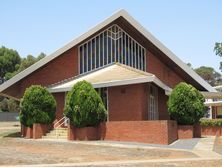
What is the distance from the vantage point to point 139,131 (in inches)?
826

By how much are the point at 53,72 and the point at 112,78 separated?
18.3 ft

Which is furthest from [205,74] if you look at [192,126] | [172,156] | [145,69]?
[172,156]

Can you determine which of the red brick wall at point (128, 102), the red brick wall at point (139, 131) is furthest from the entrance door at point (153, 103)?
the red brick wall at point (139, 131)

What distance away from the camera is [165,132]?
20016 mm

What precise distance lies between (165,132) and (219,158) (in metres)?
5.17

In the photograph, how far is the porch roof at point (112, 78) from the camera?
78.3 feet

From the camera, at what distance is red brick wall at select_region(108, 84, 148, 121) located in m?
24.8

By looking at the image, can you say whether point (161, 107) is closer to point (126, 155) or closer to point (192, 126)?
point (192, 126)

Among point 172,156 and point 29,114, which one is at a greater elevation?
point 29,114

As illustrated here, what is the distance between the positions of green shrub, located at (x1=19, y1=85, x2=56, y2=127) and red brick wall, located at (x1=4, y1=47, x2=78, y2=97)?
4.05m

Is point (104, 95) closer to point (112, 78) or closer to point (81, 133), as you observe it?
point (112, 78)

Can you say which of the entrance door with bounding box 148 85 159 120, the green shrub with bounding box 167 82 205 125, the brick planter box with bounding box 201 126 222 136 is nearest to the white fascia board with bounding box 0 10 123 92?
the entrance door with bounding box 148 85 159 120

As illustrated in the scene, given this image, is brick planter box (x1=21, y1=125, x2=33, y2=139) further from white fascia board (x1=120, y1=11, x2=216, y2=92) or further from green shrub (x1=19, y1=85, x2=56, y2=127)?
white fascia board (x1=120, y1=11, x2=216, y2=92)

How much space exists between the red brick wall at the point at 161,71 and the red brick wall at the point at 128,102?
6245mm
